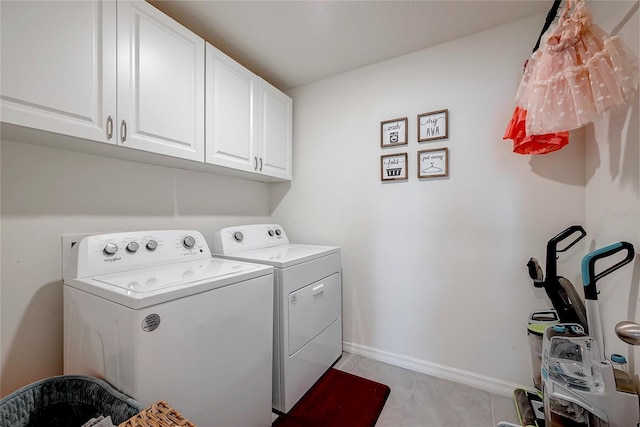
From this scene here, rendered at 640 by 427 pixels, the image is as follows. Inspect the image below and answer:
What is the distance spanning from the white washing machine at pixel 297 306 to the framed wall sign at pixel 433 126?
1.07 metres

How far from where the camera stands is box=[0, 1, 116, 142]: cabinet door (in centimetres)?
89

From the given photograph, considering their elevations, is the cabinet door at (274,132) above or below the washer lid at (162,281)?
above

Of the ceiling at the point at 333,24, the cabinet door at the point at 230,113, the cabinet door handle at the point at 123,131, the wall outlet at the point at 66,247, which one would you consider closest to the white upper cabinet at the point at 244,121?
the cabinet door at the point at 230,113

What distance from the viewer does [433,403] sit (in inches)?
60.4

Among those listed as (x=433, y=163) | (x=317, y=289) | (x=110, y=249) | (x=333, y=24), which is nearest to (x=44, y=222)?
(x=110, y=249)

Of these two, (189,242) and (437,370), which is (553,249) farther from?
(189,242)

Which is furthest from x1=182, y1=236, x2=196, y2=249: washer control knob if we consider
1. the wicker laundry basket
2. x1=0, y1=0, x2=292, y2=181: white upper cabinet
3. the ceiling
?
the ceiling

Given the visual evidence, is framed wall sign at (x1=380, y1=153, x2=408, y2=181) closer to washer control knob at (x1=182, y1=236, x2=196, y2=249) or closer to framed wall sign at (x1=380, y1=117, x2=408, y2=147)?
framed wall sign at (x1=380, y1=117, x2=408, y2=147)

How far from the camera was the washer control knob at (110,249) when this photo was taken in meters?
1.20

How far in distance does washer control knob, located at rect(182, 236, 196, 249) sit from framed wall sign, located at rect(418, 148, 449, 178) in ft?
5.24

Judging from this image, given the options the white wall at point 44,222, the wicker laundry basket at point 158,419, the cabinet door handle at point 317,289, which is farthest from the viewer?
the cabinet door handle at point 317,289

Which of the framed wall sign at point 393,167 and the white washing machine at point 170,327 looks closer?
the white washing machine at point 170,327

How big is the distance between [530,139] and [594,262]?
66 centimetres

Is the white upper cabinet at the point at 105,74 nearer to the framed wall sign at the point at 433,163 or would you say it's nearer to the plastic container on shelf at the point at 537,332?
the framed wall sign at the point at 433,163
